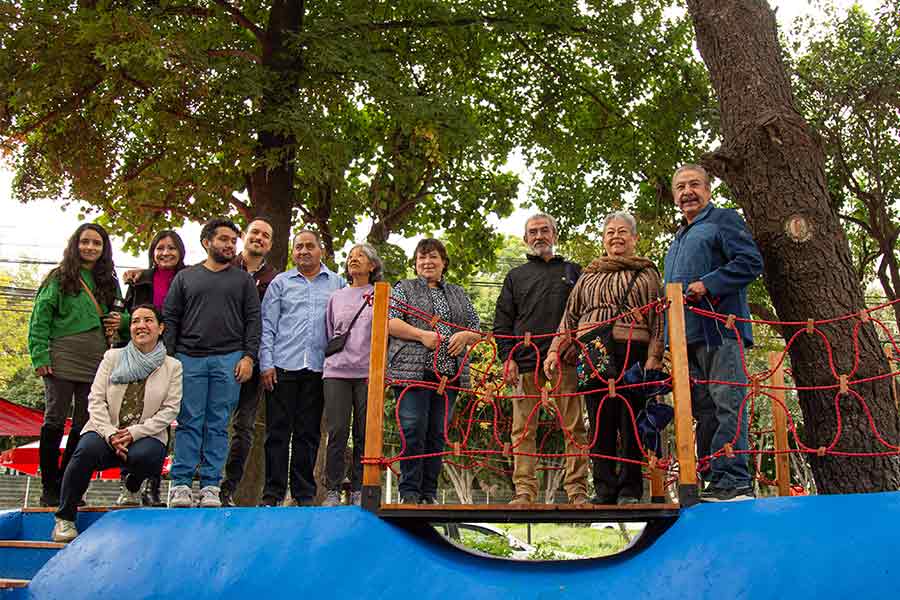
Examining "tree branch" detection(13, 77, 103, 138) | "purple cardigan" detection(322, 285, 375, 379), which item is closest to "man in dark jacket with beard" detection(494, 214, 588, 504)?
"purple cardigan" detection(322, 285, 375, 379)

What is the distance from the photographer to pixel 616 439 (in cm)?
521

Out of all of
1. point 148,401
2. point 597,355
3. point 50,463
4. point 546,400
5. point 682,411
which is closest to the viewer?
point 682,411

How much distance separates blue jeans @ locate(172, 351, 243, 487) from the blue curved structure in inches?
21.7

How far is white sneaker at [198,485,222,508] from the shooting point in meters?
5.28

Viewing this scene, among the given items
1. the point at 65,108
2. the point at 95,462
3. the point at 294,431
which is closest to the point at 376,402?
the point at 294,431

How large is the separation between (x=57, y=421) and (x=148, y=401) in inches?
42.6

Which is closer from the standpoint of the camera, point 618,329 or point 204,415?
point 618,329

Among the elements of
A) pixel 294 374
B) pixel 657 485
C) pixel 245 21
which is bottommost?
pixel 657 485

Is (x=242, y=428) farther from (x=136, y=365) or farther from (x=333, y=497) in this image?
(x=136, y=365)

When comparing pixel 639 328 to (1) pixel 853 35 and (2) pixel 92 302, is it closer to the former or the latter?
(2) pixel 92 302

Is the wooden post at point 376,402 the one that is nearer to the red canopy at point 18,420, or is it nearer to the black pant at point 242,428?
the black pant at point 242,428

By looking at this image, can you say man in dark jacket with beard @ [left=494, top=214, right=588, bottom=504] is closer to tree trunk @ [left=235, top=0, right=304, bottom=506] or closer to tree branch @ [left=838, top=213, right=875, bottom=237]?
tree trunk @ [left=235, top=0, right=304, bottom=506]

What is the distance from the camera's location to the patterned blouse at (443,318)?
5.81 meters

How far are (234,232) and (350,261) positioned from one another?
2.77ft
